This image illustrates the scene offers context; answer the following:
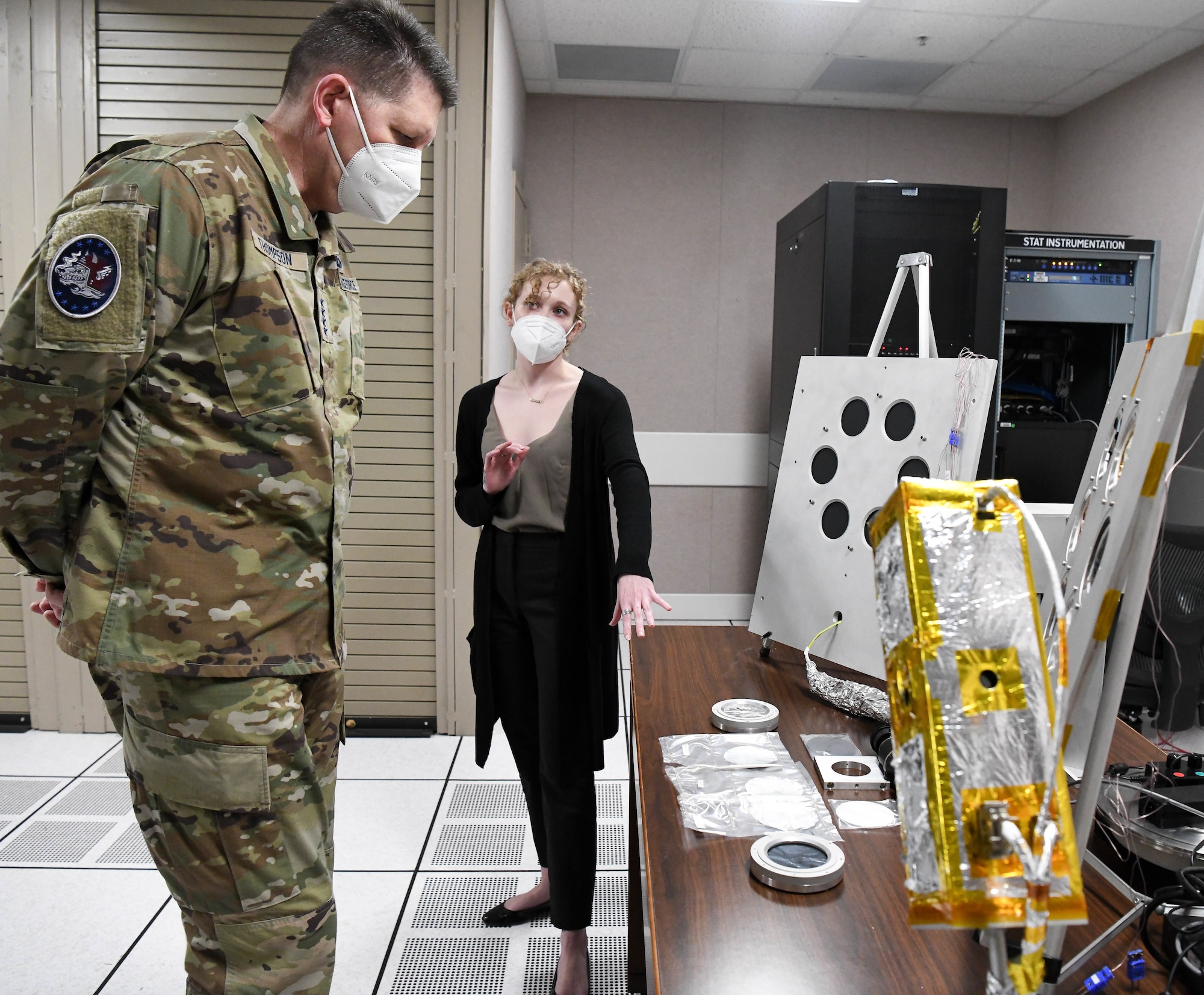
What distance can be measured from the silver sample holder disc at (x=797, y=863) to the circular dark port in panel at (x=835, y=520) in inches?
33.1

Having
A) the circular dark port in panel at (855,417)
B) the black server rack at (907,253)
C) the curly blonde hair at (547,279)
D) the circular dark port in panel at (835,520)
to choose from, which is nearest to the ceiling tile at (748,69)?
the black server rack at (907,253)

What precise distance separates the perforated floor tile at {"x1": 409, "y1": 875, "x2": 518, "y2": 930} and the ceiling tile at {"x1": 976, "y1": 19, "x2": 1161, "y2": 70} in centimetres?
361

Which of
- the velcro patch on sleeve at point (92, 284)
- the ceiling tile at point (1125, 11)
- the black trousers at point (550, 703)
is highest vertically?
the ceiling tile at point (1125, 11)

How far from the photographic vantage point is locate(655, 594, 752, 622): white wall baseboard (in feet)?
14.9

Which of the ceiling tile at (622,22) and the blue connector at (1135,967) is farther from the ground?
the ceiling tile at (622,22)

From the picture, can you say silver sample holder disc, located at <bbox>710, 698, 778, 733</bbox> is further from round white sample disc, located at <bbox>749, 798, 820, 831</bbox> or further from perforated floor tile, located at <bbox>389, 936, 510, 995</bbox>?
perforated floor tile, located at <bbox>389, 936, 510, 995</bbox>

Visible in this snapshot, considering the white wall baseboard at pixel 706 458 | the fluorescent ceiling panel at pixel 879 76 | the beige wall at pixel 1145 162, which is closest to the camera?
the beige wall at pixel 1145 162

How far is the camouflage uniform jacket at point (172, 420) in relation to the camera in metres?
0.97

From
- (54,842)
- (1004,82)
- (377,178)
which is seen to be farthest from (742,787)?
(1004,82)

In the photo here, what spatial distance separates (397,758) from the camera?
9.42 feet

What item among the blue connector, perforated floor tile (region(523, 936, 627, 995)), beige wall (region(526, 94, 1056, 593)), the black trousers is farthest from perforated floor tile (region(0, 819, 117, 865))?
beige wall (region(526, 94, 1056, 593))

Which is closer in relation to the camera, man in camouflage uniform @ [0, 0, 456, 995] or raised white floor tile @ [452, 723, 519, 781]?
man in camouflage uniform @ [0, 0, 456, 995]

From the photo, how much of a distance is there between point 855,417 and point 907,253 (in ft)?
4.66

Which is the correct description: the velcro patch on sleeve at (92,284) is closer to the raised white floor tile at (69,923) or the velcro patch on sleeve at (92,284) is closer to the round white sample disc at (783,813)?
the round white sample disc at (783,813)
